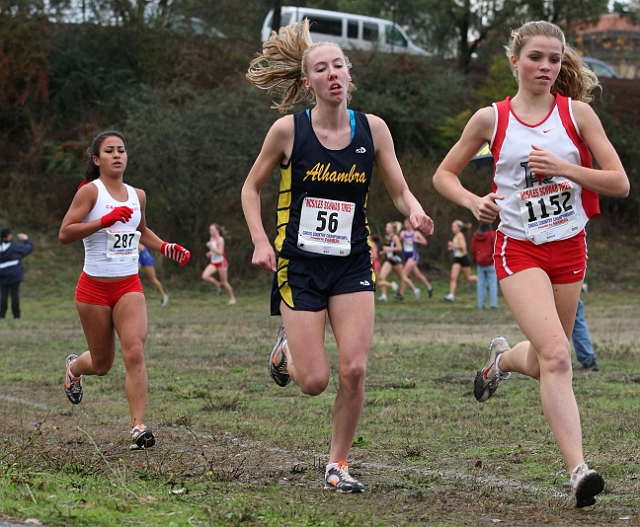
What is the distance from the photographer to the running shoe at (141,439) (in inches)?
256

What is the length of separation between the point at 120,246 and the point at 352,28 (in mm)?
35524

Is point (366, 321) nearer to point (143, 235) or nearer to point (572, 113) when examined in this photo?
point (572, 113)

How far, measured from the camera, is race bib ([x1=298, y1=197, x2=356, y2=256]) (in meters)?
5.38

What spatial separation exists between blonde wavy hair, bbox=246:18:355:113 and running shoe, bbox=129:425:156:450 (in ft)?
7.55

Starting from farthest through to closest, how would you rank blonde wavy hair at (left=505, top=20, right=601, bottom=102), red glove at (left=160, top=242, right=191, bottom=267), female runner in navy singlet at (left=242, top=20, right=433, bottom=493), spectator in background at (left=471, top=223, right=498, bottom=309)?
spectator in background at (left=471, top=223, right=498, bottom=309), red glove at (left=160, top=242, right=191, bottom=267), blonde wavy hair at (left=505, top=20, right=601, bottom=102), female runner in navy singlet at (left=242, top=20, right=433, bottom=493)

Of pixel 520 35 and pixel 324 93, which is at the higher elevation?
pixel 520 35

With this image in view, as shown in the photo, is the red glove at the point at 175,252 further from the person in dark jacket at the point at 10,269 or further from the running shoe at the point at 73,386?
the person in dark jacket at the point at 10,269

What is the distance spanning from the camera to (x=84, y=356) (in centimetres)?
762

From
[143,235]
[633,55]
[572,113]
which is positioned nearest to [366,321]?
[572,113]

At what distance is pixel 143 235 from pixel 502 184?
3.39 m

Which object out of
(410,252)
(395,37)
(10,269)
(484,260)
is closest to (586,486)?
(484,260)

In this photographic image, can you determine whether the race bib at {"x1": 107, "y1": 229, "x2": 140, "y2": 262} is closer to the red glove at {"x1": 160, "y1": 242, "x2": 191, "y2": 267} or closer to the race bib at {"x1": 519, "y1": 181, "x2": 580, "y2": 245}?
the red glove at {"x1": 160, "y1": 242, "x2": 191, "y2": 267}

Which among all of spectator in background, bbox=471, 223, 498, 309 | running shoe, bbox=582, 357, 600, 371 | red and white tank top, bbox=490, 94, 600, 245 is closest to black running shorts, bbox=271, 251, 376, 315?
red and white tank top, bbox=490, 94, 600, 245

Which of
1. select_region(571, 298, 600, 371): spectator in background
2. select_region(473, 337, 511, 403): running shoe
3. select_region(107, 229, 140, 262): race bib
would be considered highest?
select_region(107, 229, 140, 262): race bib
